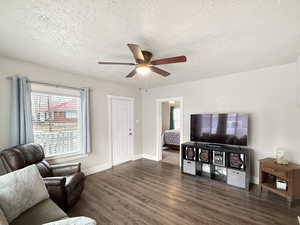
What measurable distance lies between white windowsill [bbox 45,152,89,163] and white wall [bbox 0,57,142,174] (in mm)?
133

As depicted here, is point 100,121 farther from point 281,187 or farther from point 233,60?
point 281,187

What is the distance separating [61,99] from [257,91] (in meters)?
4.35

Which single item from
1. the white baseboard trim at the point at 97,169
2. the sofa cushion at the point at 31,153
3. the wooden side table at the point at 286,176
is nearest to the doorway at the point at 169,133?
the white baseboard trim at the point at 97,169

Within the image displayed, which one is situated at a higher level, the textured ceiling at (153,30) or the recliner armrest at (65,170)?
the textured ceiling at (153,30)

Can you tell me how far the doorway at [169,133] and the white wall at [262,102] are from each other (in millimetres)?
866

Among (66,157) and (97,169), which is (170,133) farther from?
(66,157)

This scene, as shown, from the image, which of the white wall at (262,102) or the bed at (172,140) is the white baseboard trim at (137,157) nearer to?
the bed at (172,140)

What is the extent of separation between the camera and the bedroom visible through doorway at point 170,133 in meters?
4.80

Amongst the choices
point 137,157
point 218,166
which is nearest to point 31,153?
point 137,157

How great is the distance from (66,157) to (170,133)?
409 centimetres

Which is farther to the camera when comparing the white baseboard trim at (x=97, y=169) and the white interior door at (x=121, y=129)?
the white interior door at (x=121, y=129)

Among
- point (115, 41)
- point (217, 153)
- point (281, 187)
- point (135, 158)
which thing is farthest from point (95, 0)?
point (135, 158)

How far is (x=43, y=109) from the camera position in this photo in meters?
2.99

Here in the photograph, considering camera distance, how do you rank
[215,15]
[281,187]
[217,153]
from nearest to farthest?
[215,15] → [281,187] → [217,153]
